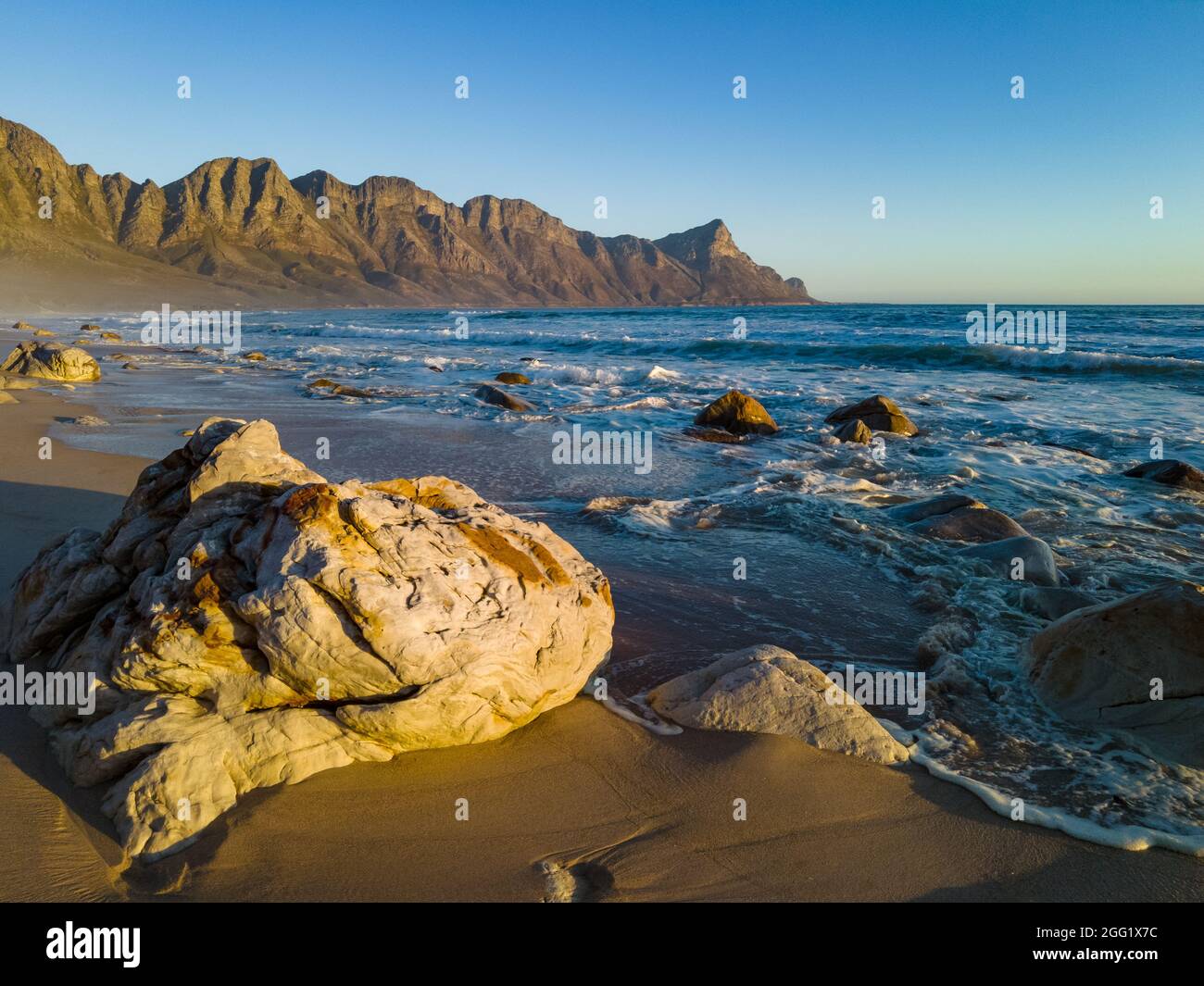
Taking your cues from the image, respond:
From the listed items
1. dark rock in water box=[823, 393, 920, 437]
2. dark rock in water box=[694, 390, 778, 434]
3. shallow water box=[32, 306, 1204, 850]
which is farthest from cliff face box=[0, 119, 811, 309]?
dark rock in water box=[823, 393, 920, 437]

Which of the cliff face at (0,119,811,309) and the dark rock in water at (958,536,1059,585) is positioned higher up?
the cliff face at (0,119,811,309)

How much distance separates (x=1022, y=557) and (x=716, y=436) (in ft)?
21.2

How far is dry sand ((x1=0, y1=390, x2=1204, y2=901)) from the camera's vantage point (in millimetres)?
2451

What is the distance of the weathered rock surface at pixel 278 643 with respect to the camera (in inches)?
110

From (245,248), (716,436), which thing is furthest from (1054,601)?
(245,248)

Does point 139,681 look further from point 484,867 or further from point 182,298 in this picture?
point 182,298

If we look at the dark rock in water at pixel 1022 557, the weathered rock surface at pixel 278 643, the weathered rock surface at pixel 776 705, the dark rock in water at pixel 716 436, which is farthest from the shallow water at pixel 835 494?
the weathered rock surface at pixel 278 643

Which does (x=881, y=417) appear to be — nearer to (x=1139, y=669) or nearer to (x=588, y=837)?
(x=1139, y=669)

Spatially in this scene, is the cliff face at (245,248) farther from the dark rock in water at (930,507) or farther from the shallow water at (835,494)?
the dark rock in water at (930,507)

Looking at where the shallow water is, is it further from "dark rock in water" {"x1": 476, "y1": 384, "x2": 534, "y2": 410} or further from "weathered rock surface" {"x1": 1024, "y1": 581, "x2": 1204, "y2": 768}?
"dark rock in water" {"x1": 476, "y1": 384, "x2": 534, "y2": 410}

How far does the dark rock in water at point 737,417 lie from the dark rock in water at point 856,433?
124cm

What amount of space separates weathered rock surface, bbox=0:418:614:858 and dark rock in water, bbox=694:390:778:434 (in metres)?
9.19
